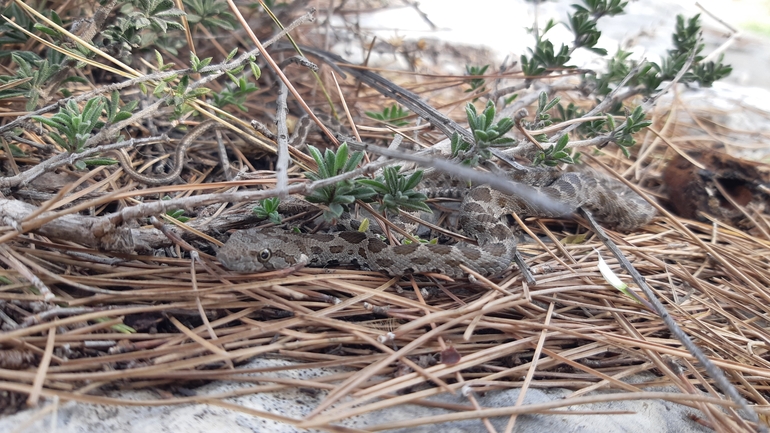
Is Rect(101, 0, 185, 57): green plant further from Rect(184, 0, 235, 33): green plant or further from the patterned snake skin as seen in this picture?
the patterned snake skin

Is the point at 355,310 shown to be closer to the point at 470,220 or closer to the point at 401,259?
the point at 401,259

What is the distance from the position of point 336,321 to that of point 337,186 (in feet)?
2.29

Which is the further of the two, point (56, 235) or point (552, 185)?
point (552, 185)

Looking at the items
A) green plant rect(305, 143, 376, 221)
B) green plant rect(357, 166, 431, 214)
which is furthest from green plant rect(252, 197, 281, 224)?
green plant rect(357, 166, 431, 214)

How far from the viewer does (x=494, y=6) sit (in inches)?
376

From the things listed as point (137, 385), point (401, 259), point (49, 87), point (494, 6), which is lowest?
point (137, 385)

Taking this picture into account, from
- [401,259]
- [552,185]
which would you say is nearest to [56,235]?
[401,259]

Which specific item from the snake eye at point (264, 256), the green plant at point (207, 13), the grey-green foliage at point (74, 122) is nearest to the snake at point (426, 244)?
the snake eye at point (264, 256)

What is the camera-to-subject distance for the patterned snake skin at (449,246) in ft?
9.32

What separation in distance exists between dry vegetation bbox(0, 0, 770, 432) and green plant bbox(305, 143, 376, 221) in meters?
0.41

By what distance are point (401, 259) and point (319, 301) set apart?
61 centimetres

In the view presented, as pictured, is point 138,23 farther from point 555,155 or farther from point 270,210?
point 555,155

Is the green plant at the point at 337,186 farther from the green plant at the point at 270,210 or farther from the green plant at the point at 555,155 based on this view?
the green plant at the point at 555,155

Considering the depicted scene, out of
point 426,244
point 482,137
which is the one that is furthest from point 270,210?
point 482,137
